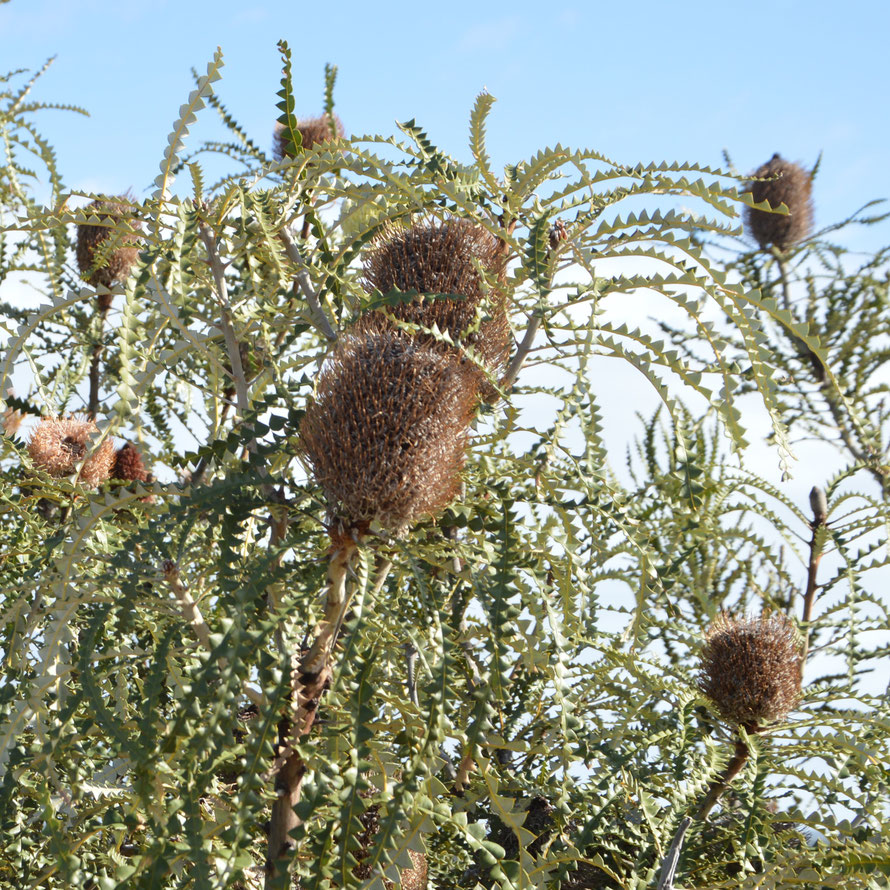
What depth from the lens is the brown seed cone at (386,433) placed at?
1527 millimetres

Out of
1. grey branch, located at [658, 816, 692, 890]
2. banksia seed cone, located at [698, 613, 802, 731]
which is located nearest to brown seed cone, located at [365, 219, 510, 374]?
grey branch, located at [658, 816, 692, 890]

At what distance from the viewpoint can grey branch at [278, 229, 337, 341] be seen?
5.81 ft

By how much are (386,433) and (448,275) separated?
0.46 metres

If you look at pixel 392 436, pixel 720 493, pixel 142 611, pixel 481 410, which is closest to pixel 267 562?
pixel 392 436

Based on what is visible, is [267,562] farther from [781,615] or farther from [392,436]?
[781,615]

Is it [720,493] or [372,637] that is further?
[720,493]

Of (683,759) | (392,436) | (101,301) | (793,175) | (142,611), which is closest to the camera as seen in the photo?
(392,436)

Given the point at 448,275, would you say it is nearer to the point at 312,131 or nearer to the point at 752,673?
the point at 752,673

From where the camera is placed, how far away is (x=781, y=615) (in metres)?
2.66

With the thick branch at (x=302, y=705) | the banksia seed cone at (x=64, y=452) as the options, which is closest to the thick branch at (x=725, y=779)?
the thick branch at (x=302, y=705)

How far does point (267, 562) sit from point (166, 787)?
53 centimetres

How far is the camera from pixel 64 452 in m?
3.03

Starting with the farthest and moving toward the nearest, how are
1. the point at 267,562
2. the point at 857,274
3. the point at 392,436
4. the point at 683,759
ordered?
the point at 857,274 < the point at 683,759 < the point at 392,436 < the point at 267,562

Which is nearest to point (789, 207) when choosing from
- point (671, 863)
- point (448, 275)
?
point (448, 275)
